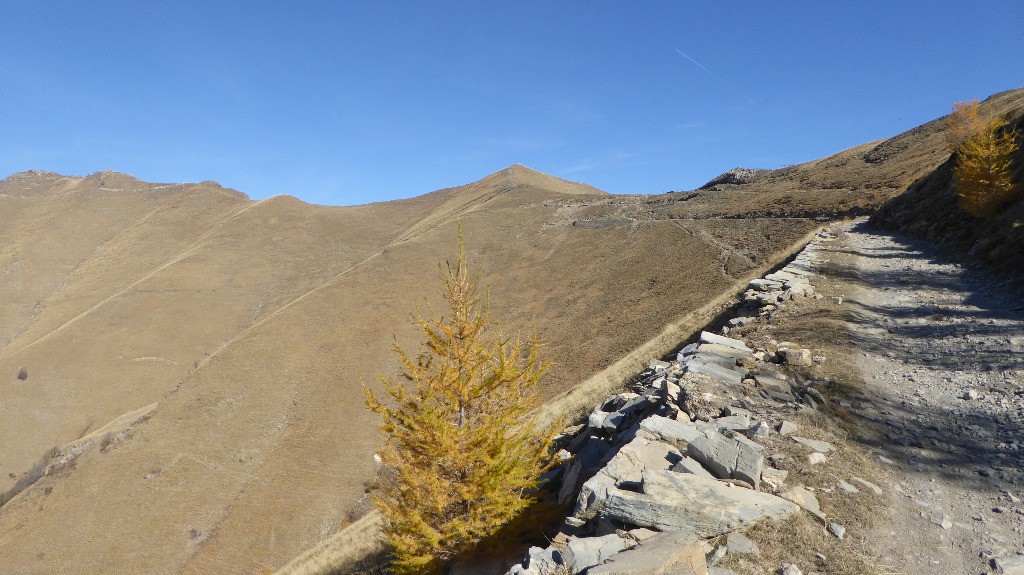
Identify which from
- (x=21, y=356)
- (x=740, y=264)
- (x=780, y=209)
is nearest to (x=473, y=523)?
(x=740, y=264)

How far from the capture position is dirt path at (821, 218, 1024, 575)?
600 cm

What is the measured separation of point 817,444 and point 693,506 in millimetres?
3586

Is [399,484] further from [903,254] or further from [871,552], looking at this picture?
[903,254]

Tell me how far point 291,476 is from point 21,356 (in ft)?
152

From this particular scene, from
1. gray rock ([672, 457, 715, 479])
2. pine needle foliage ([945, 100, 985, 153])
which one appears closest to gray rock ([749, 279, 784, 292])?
gray rock ([672, 457, 715, 479])

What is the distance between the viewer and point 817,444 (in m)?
8.35

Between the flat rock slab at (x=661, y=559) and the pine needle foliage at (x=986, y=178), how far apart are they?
24.5 meters

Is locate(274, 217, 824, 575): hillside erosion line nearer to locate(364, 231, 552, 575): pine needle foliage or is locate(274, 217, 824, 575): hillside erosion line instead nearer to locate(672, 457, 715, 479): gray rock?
locate(364, 231, 552, 575): pine needle foliage

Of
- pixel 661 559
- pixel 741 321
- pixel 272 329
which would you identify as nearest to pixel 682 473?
pixel 661 559

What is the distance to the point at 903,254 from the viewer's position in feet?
73.9

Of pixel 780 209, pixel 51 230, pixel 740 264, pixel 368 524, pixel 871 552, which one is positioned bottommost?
pixel 368 524

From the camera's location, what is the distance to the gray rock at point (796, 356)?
1161 cm

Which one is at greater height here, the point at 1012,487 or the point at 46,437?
the point at 1012,487

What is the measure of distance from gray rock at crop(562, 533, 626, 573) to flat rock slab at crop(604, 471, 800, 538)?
1.37 ft
